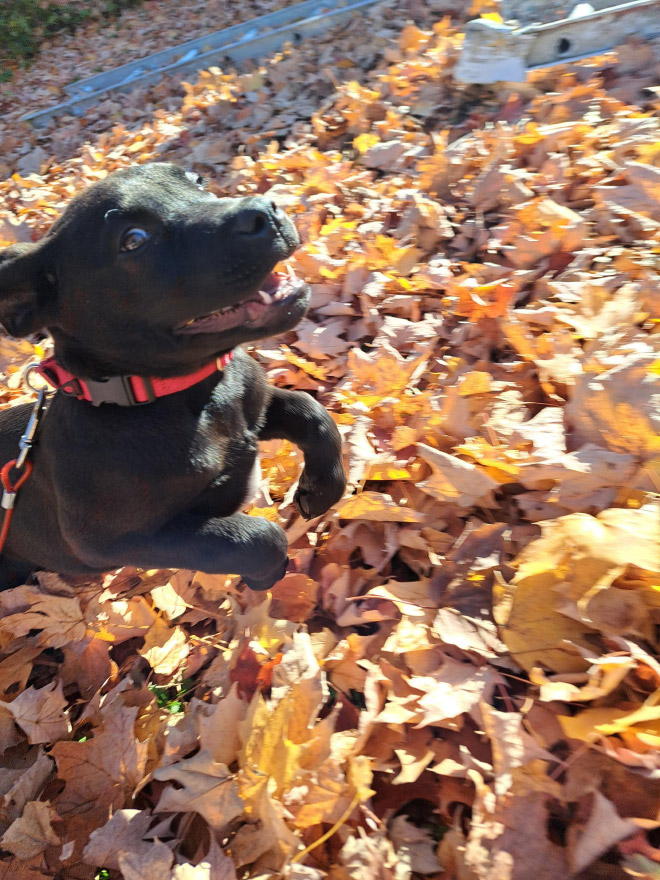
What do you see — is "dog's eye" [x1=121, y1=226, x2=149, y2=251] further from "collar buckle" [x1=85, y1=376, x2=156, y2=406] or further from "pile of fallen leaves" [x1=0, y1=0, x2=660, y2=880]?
"pile of fallen leaves" [x1=0, y1=0, x2=660, y2=880]

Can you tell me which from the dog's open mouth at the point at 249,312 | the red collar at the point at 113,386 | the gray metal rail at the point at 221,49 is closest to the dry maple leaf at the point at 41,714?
the red collar at the point at 113,386

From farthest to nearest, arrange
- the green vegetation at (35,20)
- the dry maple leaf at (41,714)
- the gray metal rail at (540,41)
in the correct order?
the green vegetation at (35,20)
the gray metal rail at (540,41)
the dry maple leaf at (41,714)

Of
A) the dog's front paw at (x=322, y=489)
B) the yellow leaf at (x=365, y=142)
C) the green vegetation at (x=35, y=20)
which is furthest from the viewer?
the green vegetation at (x=35, y=20)

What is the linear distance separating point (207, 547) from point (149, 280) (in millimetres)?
885

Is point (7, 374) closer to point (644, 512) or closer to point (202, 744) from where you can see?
point (202, 744)

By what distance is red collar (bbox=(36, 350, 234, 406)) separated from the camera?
6.93 feet

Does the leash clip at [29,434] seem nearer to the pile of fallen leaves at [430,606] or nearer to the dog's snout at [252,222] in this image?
the pile of fallen leaves at [430,606]

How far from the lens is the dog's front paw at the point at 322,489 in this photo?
2.42m

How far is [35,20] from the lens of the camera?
1227 centimetres

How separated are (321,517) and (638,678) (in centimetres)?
133

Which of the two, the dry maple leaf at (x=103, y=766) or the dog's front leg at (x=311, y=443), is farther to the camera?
the dog's front leg at (x=311, y=443)

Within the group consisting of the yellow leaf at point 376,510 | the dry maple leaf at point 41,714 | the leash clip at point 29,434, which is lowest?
the dry maple leaf at point 41,714

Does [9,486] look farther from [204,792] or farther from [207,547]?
[204,792]

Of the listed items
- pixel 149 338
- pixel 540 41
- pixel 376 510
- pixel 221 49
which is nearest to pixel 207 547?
pixel 376 510
